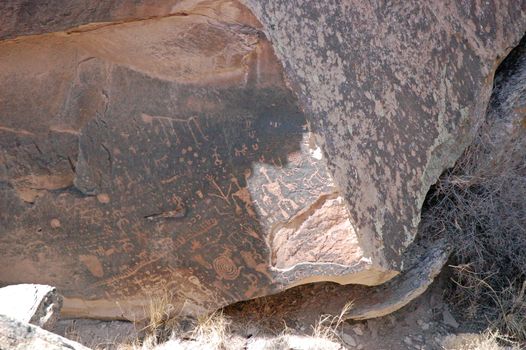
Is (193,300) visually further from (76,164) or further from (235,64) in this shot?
(235,64)

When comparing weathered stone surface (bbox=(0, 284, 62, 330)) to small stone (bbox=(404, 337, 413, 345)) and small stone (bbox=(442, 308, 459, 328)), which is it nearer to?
small stone (bbox=(404, 337, 413, 345))

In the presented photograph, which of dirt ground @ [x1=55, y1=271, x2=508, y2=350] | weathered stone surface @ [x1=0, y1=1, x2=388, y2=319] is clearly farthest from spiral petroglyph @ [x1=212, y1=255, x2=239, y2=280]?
dirt ground @ [x1=55, y1=271, x2=508, y2=350]

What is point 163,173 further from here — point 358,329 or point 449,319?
point 449,319

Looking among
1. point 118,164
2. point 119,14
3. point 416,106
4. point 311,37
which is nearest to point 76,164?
point 118,164

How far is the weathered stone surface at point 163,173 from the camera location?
108 inches

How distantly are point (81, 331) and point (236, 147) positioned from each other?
1.06 metres

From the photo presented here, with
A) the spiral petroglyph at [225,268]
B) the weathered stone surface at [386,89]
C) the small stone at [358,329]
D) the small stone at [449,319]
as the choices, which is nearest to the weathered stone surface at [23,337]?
the spiral petroglyph at [225,268]

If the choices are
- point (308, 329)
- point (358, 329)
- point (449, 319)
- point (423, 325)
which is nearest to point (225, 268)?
point (308, 329)

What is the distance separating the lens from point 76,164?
123 inches

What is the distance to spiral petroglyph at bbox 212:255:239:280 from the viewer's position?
9.59 feet

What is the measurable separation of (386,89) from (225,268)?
0.90m

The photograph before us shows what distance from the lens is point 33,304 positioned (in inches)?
101

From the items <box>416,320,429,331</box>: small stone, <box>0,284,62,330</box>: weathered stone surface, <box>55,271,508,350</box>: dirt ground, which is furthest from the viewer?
<box>416,320,429,331</box>: small stone

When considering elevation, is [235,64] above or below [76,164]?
above
